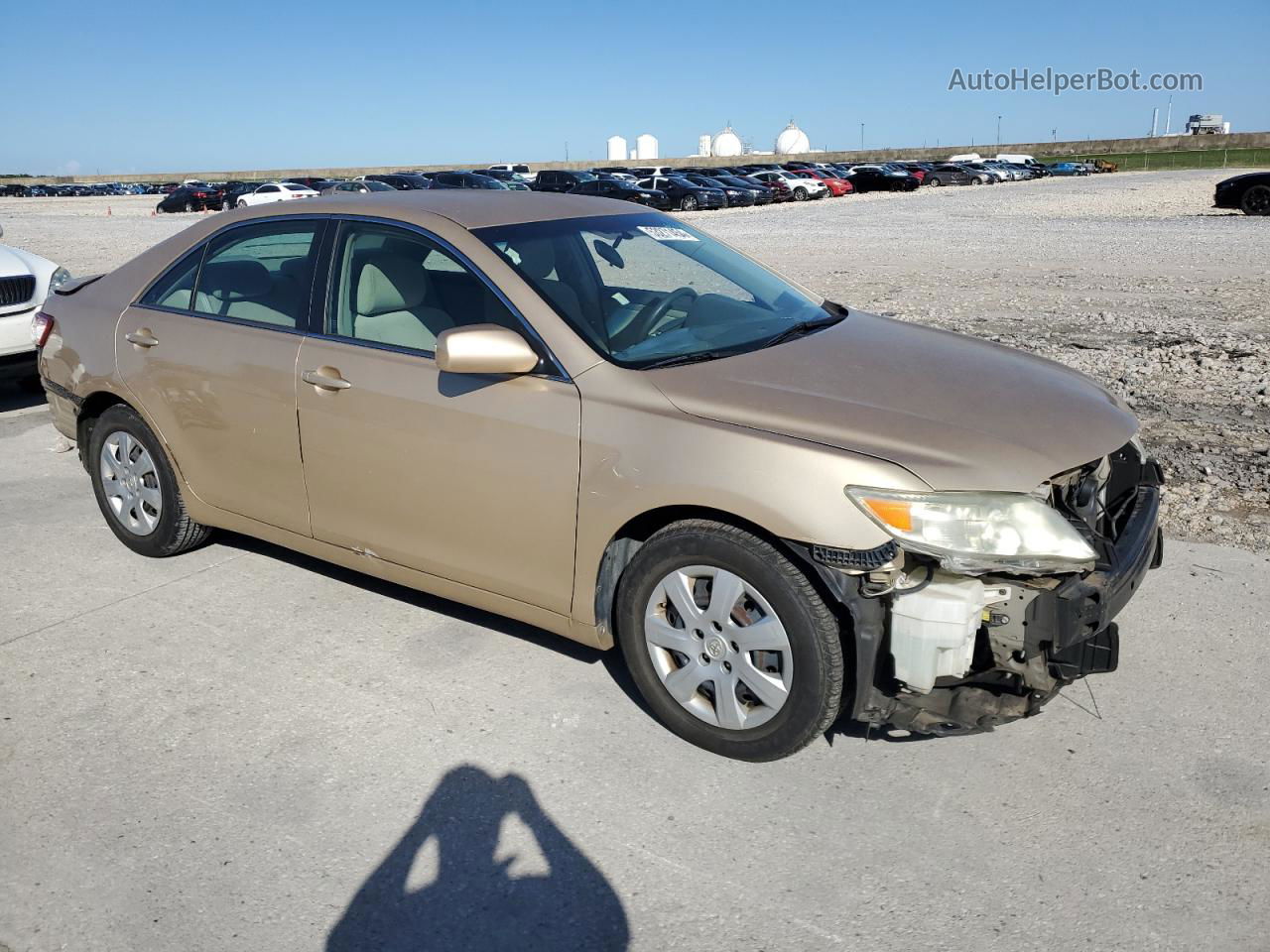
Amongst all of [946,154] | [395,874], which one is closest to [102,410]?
[395,874]

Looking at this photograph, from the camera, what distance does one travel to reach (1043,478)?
315 cm

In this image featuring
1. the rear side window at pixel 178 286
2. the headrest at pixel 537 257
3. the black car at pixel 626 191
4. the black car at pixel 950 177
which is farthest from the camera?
the black car at pixel 950 177

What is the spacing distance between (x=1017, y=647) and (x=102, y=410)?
4.23 metres

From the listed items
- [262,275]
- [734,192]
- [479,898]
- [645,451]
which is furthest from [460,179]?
[479,898]

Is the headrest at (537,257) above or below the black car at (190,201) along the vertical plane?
below

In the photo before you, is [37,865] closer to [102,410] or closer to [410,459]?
[410,459]

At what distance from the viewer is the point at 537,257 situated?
13.2ft

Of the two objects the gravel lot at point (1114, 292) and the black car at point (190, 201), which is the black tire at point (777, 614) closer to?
the gravel lot at point (1114, 292)

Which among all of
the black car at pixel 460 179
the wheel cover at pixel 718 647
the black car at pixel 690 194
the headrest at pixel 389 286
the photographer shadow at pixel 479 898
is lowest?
the photographer shadow at pixel 479 898

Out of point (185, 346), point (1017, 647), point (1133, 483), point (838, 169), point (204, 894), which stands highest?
point (838, 169)

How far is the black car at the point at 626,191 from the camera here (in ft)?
125

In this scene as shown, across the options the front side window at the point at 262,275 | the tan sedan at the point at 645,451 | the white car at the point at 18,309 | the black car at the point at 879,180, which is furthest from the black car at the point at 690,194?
the tan sedan at the point at 645,451

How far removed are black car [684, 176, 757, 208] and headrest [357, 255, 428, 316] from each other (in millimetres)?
40870

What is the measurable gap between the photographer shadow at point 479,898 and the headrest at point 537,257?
182 centimetres
